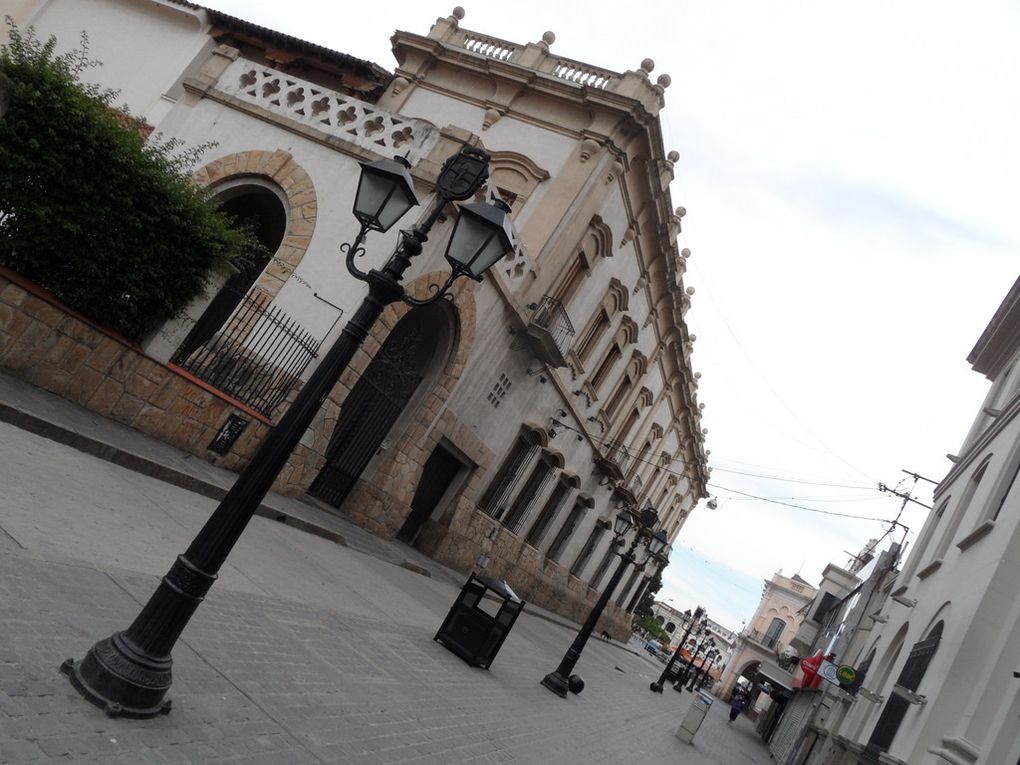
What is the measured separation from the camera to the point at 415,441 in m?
15.5

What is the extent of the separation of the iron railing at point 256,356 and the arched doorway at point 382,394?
8.53 ft

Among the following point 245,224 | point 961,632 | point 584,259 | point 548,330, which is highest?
point 584,259

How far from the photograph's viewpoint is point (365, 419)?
1519 cm

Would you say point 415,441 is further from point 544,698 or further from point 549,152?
point 549,152

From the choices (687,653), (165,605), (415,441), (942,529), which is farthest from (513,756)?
(687,653)

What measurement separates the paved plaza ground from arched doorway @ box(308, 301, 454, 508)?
3702 millimetres

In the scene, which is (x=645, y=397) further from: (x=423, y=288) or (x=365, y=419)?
(x=423, y=288)

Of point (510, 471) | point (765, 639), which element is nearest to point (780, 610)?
point (765, 639)

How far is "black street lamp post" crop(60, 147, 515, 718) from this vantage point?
3979 millimetres

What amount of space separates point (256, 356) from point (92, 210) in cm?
306

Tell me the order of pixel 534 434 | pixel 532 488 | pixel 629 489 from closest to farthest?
1. pixel 534 434
2. pixel 532 488
3. pixel 629 489

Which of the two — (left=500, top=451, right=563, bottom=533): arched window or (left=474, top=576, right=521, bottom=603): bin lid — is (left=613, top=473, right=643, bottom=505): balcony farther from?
(left=474, top=576, right=521, bottom=603): bin lid

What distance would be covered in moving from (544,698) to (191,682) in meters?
7.00

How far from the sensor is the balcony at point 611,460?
27.0 metres
